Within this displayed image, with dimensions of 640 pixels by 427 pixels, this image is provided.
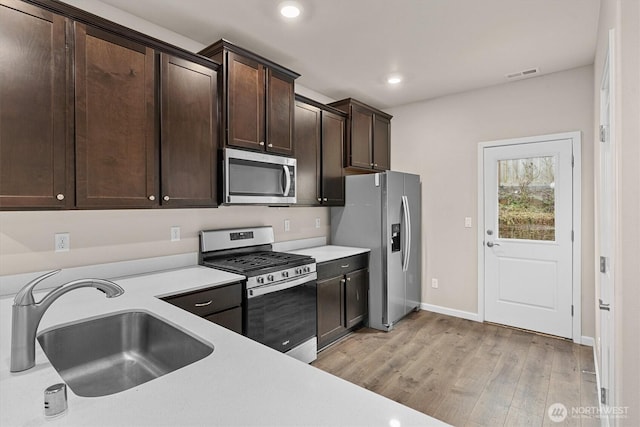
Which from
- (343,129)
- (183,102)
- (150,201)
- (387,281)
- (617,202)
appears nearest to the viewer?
(617,202)

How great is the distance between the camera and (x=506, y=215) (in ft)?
12.3

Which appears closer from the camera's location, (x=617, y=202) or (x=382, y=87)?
(x=617, y=202)

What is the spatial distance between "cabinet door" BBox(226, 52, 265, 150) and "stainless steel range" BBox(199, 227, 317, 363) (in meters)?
0.83

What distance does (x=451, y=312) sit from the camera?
4117 mm

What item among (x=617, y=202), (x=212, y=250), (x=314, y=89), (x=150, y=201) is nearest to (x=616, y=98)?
(x=617, y=202)

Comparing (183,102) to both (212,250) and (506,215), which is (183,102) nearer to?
(212,250)

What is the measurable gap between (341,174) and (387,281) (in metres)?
1.33

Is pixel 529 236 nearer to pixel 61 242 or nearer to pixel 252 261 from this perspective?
pixel 252 261

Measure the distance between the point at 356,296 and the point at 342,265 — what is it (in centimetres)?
45

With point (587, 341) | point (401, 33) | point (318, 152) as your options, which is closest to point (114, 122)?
point (318, 152)

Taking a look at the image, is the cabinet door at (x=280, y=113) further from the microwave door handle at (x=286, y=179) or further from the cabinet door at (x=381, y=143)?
the cabinet door at (x=381, y=143)

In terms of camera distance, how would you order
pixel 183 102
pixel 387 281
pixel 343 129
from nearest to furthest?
pixel 183 102
pixel 387 281
pixel 343 129

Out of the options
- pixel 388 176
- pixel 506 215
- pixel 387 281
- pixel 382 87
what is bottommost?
pixel 387 281

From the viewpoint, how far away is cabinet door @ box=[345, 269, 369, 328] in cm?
347
